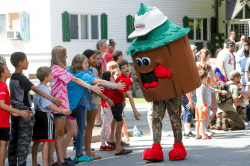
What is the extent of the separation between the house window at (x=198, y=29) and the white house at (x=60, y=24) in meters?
2.63

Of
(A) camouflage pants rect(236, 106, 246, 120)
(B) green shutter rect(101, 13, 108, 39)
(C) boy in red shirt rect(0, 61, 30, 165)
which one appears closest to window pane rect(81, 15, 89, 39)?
(B) green shutter rect(101, 13, 108, 39)

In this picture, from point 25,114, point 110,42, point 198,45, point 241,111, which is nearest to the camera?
point 25,114

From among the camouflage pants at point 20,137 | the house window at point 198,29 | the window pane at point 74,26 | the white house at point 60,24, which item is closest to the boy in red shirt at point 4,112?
the camouflage pants at point 20,137

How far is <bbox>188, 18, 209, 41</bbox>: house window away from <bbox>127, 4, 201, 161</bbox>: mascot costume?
20.4 metres

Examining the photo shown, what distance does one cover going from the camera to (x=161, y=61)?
23.8 feet

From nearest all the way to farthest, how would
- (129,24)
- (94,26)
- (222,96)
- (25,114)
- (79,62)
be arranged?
(25,114) < (79,62) < (222,96) < (94,26) < (129,24)

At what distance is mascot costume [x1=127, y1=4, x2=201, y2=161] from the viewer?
23.6 ft

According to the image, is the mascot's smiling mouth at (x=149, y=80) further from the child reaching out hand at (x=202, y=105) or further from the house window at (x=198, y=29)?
the house window at (x=198, y=29)

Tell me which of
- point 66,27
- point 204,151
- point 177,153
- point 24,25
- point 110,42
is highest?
point 24,25

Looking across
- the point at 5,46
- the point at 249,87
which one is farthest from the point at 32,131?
the point at 5,46

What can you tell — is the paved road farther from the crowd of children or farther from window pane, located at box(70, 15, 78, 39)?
window pane, located at box(70, 15, 78, 39)

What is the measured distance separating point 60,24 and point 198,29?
9110 mm

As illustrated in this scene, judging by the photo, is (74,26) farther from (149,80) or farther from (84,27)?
(149,80)

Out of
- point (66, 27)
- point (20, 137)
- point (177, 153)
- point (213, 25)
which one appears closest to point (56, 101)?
point (20, 137)
